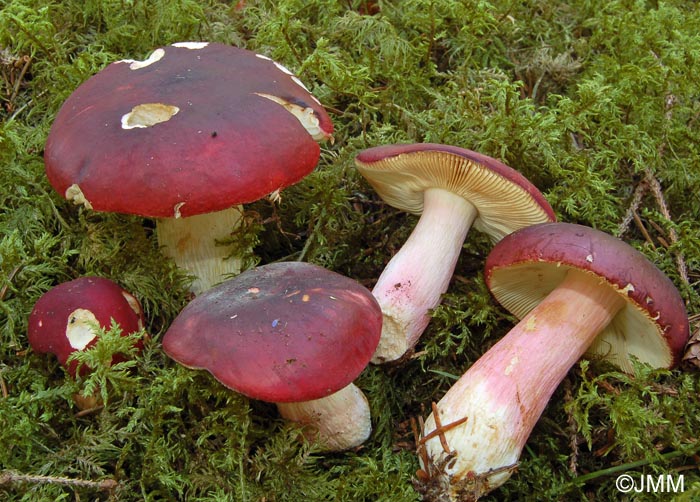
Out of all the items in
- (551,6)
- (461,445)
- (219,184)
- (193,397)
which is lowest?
(193,397)

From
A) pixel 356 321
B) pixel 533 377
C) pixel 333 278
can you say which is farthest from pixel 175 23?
pixel 533 377

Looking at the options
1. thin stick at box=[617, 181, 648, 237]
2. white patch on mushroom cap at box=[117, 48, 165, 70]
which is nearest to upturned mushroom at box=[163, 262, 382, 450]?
white patch on mushroom cap at box=[117, 48, 165, 70]

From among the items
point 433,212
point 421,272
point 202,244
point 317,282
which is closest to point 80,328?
point 202,244

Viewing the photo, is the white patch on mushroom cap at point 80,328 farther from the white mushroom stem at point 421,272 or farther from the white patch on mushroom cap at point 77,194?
the white mushroom stem at point 421,272

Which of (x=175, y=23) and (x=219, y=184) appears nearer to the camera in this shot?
(x=219, y=184)

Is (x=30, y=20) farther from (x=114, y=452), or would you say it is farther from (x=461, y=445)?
(x=461, y=445)

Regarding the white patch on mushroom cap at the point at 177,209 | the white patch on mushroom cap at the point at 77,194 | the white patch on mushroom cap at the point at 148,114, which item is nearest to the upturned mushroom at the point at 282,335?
the white patch on mushroom cap at the point at 177,209

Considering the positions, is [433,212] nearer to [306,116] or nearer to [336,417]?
[306,116]

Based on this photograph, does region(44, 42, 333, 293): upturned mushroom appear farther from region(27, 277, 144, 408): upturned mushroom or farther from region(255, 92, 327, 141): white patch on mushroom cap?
region(27, 277, 144, 408): upturned mushroom
